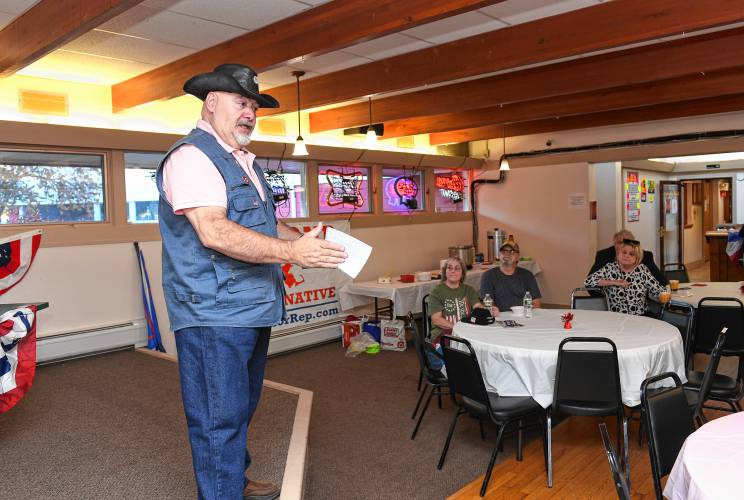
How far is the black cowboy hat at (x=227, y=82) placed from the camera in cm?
197

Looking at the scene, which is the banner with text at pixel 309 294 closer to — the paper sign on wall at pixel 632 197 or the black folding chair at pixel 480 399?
the black folding chair at pixel 480 399

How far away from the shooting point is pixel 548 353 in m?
3.50

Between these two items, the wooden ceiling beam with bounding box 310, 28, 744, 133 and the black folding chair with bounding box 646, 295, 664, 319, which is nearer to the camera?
the wooden ceiling beam with bounding box 310, 28, 744, 133

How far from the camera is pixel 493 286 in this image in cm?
545

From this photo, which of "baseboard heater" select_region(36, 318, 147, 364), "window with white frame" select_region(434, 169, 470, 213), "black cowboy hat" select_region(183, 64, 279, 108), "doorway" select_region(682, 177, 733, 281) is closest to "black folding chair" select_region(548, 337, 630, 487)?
"black cowboy hat" select_region(183, 64, 279, 108)

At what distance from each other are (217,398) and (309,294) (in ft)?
18.0

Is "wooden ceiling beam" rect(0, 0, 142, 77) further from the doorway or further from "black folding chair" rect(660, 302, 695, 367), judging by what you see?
the doorway

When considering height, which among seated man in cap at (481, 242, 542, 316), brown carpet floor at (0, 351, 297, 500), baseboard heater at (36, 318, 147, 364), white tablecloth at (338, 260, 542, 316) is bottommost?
brown carpet floor at (0, 351, 297, 500)

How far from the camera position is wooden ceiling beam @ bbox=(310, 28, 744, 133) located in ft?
16.8

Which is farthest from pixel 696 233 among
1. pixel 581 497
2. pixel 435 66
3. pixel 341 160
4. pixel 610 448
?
pixel 610 448

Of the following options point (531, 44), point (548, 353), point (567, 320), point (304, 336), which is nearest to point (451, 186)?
point (304, 336)

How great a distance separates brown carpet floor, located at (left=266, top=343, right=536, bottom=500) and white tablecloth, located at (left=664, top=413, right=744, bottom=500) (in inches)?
69.6

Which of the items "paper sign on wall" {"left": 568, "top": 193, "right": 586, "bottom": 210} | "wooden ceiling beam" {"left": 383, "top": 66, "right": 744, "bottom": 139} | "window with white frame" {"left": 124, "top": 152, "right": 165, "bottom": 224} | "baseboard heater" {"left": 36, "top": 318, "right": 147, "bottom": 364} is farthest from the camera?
"paper sign on wall" {"left": 568, "top": 193, "right": 586, "bottom": 210}

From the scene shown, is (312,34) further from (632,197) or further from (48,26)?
(632,197)
